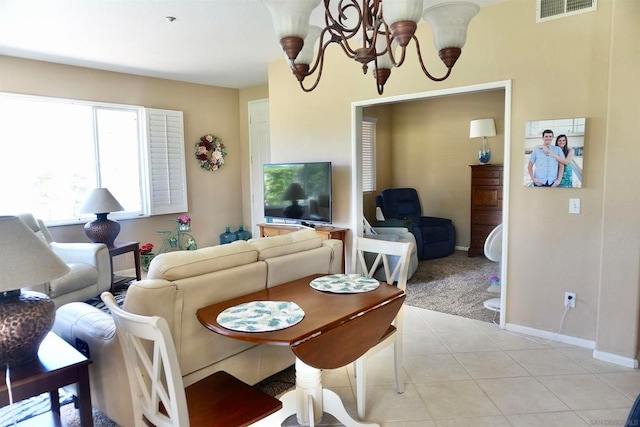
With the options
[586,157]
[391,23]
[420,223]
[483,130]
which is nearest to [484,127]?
[483,130]

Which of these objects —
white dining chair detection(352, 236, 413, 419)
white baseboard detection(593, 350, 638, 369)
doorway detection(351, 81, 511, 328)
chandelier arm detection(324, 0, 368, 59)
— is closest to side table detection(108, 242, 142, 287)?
doorway detection(351, 81, 511, 328)

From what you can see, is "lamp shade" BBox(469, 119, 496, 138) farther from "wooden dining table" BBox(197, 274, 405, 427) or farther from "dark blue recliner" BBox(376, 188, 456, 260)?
"wooden dining table" BBox(197, 274, 405, 427)

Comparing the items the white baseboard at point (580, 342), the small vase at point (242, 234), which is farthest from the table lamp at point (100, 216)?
the white baseboard at point (580, 342)

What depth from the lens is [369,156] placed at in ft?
21.1

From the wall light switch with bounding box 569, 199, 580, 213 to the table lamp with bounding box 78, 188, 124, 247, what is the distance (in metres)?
4.33

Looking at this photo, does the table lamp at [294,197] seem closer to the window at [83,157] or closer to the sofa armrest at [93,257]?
the sofa armrest at [93,257]

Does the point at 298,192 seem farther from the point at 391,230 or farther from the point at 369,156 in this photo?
the point at 369,156

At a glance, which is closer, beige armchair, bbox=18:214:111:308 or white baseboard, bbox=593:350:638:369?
white baseboard, bbox=593:350:638:369

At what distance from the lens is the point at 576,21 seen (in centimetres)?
284

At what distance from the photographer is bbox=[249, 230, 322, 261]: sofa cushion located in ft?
7.66

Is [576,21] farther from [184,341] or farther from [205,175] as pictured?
[205,175]

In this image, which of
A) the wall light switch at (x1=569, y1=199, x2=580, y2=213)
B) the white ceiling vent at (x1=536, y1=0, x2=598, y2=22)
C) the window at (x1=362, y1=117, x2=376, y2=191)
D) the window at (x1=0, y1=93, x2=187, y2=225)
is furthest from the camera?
the window at (x1=362, y1=117, x2=376, y2=191)

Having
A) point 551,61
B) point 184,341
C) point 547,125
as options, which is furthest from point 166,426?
point 551,61

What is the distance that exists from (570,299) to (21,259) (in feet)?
11.0
